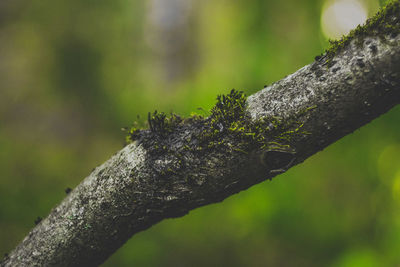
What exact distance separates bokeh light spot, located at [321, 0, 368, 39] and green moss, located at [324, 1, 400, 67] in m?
2.41

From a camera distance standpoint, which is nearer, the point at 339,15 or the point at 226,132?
A: the point at 226,132

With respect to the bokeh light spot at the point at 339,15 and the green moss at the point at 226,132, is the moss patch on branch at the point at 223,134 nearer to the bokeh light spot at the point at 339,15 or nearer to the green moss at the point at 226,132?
the green moss at the point at 226,132

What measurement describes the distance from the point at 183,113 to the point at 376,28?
2633 millimetres

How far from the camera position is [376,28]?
59 centimetres

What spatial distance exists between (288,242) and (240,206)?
58cm

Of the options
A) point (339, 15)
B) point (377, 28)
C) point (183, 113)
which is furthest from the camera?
point (183, 113)

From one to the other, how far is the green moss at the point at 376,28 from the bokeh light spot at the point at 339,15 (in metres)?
2.41

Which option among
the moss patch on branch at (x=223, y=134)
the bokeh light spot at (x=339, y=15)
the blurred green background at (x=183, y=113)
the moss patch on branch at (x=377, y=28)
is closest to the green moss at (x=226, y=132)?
the moss patch on branch at (x=223, y=134)

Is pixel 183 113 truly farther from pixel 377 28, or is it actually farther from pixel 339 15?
pixel 377 28

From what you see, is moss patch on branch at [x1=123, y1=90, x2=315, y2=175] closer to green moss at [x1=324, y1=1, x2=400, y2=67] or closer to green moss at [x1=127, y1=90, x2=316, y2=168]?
green moss at [x1=127, y1=90, x2=316, y2=168]

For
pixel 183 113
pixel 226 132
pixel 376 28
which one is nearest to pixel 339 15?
pixel 183 113

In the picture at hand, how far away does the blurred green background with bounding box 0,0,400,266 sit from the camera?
248 centimetres

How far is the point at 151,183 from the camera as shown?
71 centimetres

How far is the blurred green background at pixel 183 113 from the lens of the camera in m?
2.48
